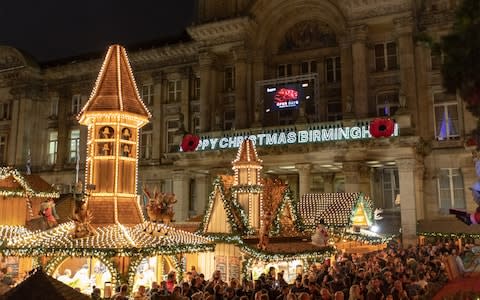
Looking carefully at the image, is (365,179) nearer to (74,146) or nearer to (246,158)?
(246,158)

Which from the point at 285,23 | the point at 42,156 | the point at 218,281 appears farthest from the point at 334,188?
the point at 42,156

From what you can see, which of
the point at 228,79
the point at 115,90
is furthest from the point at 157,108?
the point at 115,90

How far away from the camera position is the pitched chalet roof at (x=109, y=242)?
13.2 metres

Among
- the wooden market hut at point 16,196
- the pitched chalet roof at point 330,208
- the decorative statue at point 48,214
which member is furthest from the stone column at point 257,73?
the decorative statue at point 48,214

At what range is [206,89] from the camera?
37.4 metres

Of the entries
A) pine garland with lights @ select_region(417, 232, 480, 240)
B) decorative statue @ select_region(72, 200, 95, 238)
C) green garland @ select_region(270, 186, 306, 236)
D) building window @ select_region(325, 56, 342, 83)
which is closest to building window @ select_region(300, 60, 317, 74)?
building window @ select_region(325, 56, 342, 83)

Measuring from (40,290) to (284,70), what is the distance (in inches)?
1314

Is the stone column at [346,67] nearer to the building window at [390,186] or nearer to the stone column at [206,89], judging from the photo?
the building window at [390,186]

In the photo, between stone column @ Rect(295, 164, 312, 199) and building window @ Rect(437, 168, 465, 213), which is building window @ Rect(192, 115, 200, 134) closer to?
stone column @ Rect(295, 164, 312, 199)

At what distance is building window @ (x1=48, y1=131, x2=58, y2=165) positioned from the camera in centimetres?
4681

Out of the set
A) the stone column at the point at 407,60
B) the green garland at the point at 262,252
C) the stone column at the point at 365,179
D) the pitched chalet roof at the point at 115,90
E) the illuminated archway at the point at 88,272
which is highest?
the stone column at the point at 407,60

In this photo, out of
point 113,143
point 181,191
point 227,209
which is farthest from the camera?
point 181,191

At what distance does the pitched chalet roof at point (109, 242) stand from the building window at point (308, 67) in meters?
23.7

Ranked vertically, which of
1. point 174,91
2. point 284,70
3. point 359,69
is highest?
point 284,70
